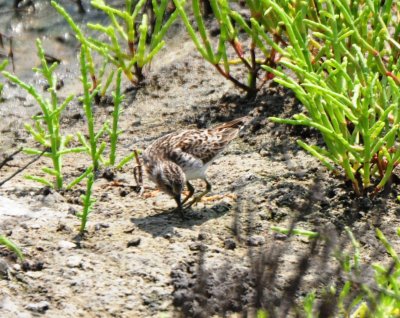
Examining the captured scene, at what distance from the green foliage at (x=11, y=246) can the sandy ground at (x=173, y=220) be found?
2.0 inches

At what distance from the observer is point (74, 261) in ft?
18.0

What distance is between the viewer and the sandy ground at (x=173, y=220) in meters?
5.09

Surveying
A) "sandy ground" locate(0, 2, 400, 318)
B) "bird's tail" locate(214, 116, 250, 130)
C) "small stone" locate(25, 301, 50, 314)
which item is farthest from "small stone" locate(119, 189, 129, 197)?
"small stone" locate(25, 301, 50, 314)

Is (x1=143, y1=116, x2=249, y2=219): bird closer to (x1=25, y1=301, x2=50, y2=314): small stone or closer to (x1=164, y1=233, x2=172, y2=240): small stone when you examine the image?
(x1=164, y1=233, x2=172, y2=240): small stone

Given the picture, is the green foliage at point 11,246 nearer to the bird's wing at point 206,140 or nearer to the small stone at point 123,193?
the small stone at point 123,193

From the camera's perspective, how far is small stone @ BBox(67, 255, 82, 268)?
17.9 feet

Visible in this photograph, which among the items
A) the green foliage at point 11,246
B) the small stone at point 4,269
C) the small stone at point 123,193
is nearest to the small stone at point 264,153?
the small stone at point 123,193

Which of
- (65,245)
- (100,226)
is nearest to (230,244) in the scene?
(100,226)

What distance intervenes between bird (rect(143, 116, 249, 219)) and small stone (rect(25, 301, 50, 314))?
1515 millimetres

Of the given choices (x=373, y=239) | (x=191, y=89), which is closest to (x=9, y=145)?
(x=191, y=89)

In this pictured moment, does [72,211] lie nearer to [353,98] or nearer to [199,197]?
[199,197]

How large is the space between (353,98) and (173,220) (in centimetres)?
142

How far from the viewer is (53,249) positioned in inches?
222

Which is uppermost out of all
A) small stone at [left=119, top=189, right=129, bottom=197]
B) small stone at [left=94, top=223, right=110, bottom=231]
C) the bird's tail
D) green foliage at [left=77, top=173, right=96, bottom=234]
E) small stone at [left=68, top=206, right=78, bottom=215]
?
green foliage at [left=77, top=173, right=96, bottom=234]
